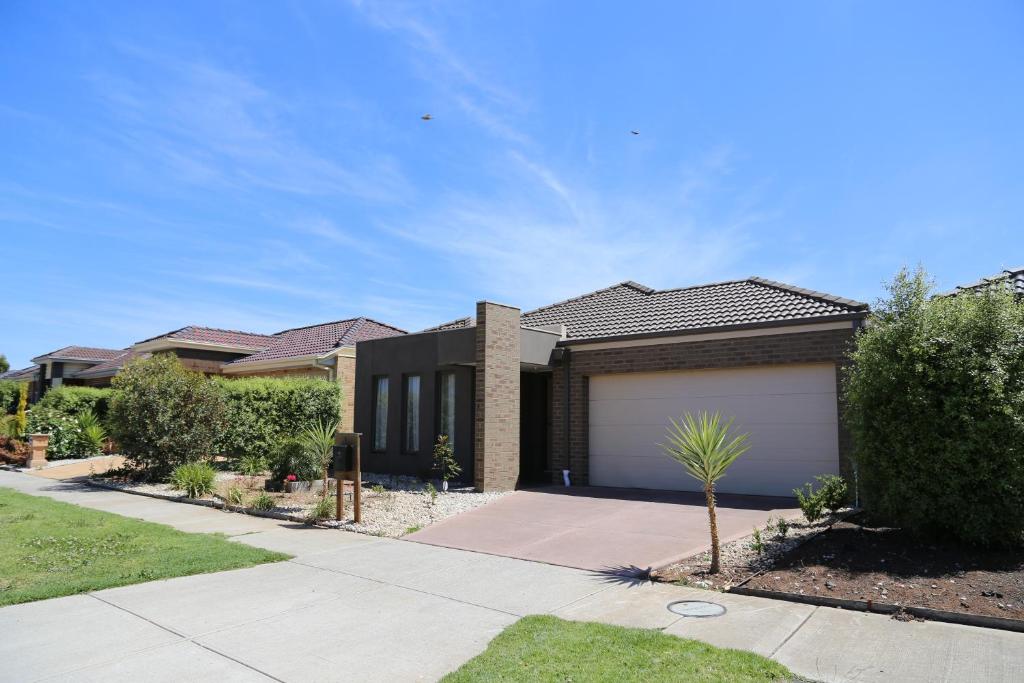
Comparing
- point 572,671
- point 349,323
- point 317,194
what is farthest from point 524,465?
point 349,323

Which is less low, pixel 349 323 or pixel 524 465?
pixel 349 323

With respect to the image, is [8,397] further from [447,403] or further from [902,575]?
[902,575]

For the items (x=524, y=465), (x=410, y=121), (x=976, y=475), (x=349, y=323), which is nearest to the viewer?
(x=976, y=475)

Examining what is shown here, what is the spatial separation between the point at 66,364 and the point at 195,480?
105ft

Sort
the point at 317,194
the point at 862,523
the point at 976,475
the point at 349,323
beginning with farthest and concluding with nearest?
the point at 349,323 → the point at 317,194 → the point at 862,523 → the point at 976,475

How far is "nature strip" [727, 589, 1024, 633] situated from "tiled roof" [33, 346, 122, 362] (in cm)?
4341

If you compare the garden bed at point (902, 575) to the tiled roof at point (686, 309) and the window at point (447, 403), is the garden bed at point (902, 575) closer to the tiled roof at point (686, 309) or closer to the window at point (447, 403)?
the tiled roof at point (686, 309)

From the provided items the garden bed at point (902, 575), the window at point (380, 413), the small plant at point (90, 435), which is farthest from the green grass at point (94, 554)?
the small plant at point (90, 435)

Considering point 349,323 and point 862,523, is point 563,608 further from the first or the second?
point 349,323

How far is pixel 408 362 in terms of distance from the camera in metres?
17.6

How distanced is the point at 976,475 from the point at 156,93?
1369 cm

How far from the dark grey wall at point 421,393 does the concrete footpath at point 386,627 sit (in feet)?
24.0

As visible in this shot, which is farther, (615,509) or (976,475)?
(615,509)

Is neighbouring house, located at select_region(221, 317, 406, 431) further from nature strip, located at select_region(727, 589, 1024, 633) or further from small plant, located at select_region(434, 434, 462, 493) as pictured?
nature strip, located at select_region(727, 589, 1024, 633)
